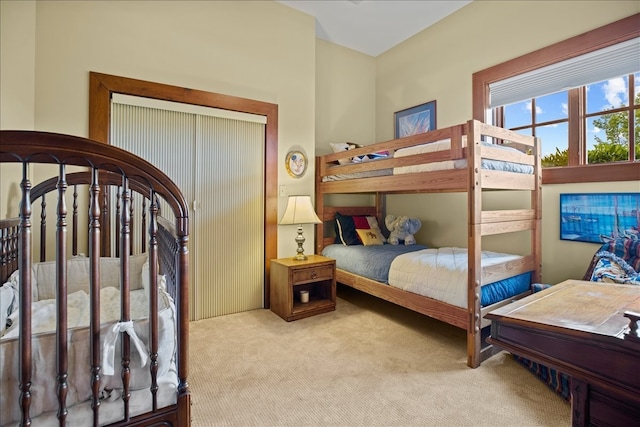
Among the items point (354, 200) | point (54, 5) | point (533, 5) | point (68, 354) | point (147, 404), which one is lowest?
point (147, 404)

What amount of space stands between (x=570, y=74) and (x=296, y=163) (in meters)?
2.51

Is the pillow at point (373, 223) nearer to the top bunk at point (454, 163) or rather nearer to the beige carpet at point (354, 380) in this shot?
the top bunk at point (454, 163)

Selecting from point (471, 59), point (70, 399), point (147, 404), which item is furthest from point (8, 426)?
point (471, 59)

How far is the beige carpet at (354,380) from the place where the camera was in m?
1.50

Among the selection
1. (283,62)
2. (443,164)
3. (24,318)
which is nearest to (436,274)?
(443,164)

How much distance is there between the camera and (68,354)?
2.76ft

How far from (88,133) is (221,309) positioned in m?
1.81

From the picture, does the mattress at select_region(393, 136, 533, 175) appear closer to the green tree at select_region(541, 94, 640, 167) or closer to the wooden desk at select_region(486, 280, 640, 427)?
the green tree at select_region(541, 94, 640, 167)

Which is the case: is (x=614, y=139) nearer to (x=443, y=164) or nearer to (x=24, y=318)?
(x=443, y=164)

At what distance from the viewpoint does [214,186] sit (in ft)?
9.41

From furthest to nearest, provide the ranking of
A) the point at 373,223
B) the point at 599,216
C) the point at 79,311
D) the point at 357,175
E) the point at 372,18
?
the point at 373,223 < the point at 372,18 < the point at 357,175 < the point at 599,216 < the point at 79,311

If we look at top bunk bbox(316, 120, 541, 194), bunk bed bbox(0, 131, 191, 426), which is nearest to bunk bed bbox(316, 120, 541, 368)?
top bunk bbox(316, 120, 541, 194)

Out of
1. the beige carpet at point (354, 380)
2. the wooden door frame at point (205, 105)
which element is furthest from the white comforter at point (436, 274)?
the wooden door frame at point (205, 105)

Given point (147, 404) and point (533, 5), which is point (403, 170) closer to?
point (533, 5)
